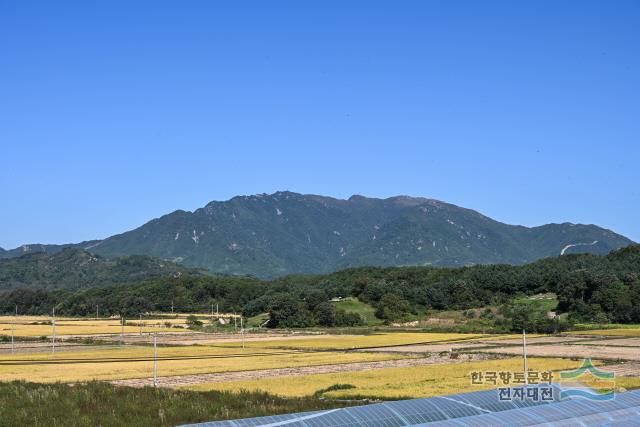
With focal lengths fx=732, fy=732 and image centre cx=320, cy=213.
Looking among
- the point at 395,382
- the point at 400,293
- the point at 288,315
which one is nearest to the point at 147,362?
the point at 395,382

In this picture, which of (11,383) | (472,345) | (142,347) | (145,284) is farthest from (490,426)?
(145,284)

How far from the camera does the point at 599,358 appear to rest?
144ft

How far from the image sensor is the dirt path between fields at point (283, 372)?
3403cm

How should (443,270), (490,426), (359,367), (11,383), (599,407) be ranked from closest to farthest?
(490,426) → (599,407) → (11,383) → (359,367) → (443,270)

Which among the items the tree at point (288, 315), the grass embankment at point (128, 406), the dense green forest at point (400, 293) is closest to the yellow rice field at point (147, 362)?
the grass embankment at point (128, 406)

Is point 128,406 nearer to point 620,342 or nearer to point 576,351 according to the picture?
point 576,351

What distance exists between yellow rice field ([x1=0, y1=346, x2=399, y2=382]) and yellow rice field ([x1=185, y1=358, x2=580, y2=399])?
6.61m

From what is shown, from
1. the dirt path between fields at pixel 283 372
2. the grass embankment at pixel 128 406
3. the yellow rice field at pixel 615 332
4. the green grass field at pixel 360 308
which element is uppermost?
the green grass field at pixel 360 308

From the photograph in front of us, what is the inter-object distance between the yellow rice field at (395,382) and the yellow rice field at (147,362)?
6612mm

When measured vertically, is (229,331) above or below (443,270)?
below

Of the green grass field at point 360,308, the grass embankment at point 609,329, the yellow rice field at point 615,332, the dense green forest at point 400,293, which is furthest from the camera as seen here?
the green grass field at point 360,308

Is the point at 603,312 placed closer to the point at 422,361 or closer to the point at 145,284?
the point at 422,361

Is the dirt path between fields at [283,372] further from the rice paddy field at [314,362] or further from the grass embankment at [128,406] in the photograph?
the grass embankment at [128,406]

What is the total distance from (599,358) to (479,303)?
63.3 metres
